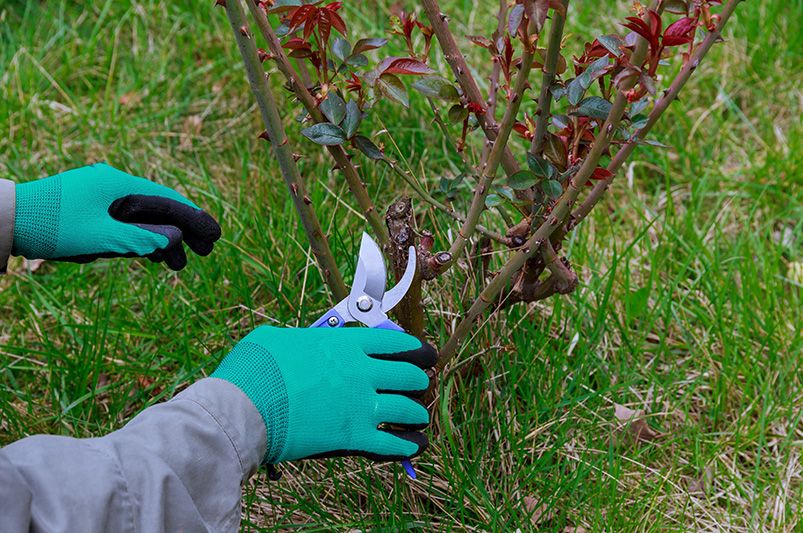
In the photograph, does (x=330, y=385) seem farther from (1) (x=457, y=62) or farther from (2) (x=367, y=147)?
(1) (x=457, y=62)

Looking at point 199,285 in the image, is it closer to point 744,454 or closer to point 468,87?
point 468,87

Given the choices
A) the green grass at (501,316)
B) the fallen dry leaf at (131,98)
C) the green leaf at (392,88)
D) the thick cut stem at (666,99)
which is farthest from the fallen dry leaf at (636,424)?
the fallen dry leaf at (131,98)

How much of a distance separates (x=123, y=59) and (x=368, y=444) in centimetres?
228

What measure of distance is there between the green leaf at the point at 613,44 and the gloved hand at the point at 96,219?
33.7 inches

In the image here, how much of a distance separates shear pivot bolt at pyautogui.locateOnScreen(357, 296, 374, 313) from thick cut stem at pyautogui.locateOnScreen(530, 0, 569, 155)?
43 cm

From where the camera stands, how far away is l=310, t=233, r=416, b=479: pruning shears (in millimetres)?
1597

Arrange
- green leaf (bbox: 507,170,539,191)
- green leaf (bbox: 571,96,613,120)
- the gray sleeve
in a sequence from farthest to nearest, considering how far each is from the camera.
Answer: green leaf (bbox: 507,170,539,191) < green leaf (bbox: 571,96,613,120) < the gray sleeve

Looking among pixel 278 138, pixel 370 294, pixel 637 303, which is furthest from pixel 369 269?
pixel 637 303

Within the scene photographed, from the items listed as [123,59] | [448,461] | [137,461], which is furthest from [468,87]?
[123,59]

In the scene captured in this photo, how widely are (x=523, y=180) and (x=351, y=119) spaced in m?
0.35

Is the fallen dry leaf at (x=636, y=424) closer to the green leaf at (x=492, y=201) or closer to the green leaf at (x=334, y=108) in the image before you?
the green leaf at (x=492, y=201)

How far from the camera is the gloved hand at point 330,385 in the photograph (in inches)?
60.4

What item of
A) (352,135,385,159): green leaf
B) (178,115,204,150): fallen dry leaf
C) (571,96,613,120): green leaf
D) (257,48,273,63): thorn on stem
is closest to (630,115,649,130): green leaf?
(571,96,613,120): green leaf

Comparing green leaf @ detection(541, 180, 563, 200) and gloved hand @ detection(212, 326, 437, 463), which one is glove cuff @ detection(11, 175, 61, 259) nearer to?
gloved hand @ detection(212, 326, 437, 463)
